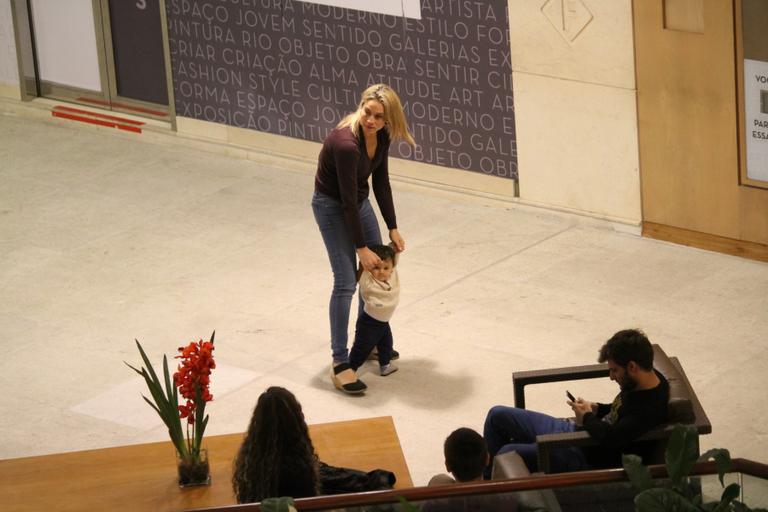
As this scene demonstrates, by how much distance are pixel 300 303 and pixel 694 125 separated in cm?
248

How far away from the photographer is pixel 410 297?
26.5 ft

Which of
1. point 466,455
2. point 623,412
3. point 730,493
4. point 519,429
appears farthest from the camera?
point 519,429

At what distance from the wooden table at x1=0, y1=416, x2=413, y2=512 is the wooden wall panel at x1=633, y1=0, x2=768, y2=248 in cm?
360

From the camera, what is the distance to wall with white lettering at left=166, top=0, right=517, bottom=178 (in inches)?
361

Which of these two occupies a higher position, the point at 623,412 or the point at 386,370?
the point at 623,412

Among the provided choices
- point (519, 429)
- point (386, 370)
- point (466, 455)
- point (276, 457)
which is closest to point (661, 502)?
point (466, 455)

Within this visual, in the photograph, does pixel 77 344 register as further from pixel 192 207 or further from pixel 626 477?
pixel 626 477

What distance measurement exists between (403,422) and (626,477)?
2.60 meters

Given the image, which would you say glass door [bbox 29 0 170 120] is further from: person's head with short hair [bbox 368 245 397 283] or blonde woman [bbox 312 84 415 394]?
person's head with short hair [bbox 368 245 397 283]

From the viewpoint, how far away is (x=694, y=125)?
8242 mm

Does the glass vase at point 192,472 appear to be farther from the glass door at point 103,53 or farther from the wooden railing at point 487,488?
the glass door at point 103,53

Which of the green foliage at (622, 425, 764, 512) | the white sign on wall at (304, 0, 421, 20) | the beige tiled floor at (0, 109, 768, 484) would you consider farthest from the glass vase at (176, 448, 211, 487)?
the white sign on wall at (304, 0, 421, 20)

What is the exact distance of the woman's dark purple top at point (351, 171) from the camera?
6.57 m

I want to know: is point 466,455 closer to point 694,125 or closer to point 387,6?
point 694,125
